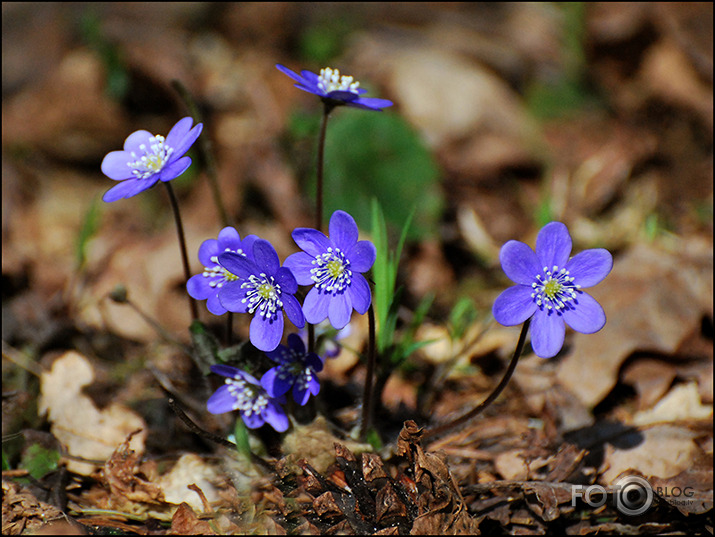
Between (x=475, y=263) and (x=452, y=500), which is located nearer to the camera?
(x=452, y=500)

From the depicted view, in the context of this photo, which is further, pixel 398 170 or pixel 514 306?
pixel 398 170

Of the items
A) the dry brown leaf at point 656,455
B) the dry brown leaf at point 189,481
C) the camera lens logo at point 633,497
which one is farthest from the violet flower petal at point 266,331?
the dry brown leaf at point 656,455

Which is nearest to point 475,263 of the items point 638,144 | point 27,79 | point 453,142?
point 453,142

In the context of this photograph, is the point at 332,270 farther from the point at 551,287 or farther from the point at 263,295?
the point at 551,287

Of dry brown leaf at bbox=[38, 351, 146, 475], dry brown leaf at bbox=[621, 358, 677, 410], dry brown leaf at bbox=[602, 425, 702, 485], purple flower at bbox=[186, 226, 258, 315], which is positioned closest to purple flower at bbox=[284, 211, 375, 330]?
purple flower at bbox=[186, 226, 258, 315]

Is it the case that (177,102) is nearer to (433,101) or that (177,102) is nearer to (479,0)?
(433,101)

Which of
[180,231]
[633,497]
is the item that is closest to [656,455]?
[633,497]

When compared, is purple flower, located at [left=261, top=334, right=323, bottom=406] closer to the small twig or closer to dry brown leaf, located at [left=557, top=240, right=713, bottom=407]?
the small twig

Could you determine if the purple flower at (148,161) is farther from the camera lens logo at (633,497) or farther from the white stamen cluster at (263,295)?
the camera lens logo at (633,497)
